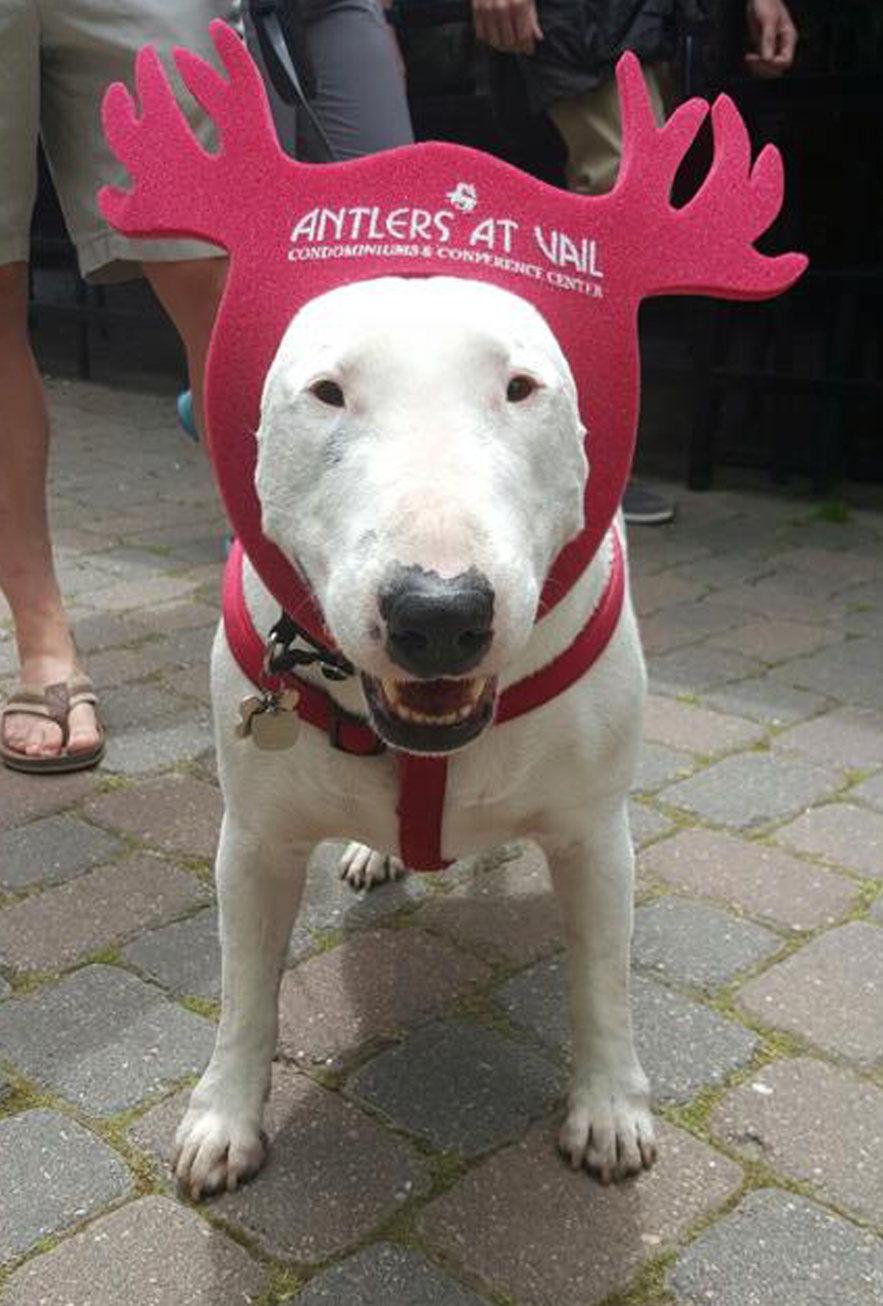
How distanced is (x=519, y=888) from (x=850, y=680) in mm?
1425

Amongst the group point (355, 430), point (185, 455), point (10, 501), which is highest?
point (355, 430)

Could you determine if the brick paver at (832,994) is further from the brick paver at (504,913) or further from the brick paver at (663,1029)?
the brick paver at (504,913)

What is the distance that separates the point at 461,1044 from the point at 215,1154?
46 centimetres

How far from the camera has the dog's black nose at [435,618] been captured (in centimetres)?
132

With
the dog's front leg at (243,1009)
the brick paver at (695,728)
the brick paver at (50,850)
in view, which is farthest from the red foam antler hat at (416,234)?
the brick paver at (695,728)

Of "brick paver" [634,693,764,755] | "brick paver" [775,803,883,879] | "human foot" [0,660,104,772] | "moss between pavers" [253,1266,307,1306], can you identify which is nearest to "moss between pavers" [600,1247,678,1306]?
"moss between pavers" [253,1266,307,1306]

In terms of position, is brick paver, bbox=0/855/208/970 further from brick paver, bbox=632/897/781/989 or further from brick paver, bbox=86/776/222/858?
brick paver, bbox=632/897/781/989

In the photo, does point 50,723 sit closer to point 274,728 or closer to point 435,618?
point 274,728

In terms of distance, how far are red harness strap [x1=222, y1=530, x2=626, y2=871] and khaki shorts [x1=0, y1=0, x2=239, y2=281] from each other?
1292 millimetres

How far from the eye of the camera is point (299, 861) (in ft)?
6.27

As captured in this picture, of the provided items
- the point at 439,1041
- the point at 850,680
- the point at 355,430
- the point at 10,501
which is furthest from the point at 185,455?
the point at 355,430

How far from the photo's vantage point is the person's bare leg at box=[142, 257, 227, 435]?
2852mm

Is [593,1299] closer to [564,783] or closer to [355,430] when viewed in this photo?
[564,783]

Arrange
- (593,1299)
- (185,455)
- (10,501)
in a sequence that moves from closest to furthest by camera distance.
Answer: (593,1299), (10,501), (185,455)
